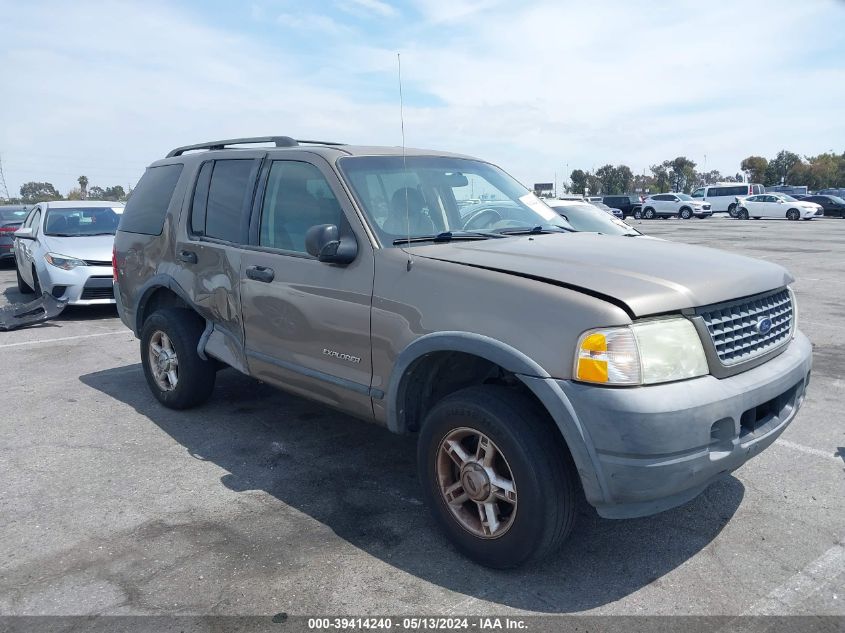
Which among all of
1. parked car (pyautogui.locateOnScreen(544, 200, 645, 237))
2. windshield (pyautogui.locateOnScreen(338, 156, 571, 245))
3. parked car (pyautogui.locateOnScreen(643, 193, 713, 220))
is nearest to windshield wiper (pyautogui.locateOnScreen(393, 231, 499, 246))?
windshield (pyautogui.locateOnScreen(338, 156, 571, 245))

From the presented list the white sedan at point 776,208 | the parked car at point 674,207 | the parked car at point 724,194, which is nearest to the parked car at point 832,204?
the white sedan at point 776,208

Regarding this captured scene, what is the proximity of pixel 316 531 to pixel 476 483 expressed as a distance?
0.94 meters

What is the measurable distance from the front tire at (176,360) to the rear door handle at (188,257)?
17.0 inches

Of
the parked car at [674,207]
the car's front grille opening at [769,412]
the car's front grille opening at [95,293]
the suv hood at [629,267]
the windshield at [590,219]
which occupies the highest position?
the suv hood at [629,267]

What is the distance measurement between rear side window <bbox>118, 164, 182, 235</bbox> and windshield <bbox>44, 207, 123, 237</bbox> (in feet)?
17.2

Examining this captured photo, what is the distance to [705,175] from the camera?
439 feet

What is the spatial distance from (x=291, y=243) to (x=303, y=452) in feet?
4.56

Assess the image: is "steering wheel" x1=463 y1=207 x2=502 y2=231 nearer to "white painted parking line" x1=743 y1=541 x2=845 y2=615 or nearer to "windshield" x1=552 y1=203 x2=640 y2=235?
"white painted parking line" x1=743 y1=541 x2=845 y2=615

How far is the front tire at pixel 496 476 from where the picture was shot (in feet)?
9.70

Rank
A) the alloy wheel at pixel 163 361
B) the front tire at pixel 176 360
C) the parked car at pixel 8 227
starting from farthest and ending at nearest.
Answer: the parked car at pixel 8 227 → the alloy wheel at pixel 163 361 → the front tire at pixel 176 360

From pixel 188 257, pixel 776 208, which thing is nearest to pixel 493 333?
pixel 188 257

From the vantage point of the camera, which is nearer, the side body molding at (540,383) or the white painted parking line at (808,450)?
the side body molding at (540,383)

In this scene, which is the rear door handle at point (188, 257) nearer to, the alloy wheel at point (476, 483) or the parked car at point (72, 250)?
the alloy wheel at point (476, 483)

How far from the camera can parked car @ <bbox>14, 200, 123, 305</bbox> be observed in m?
9.80
